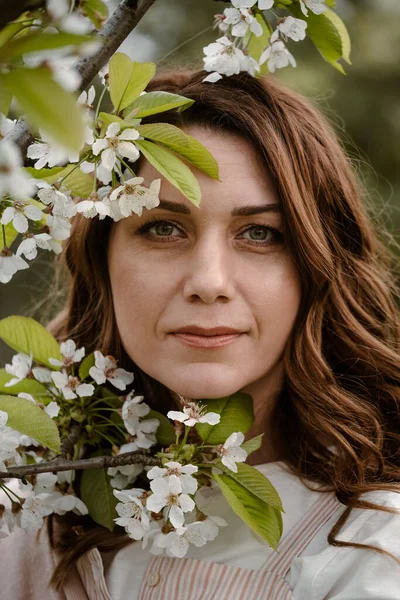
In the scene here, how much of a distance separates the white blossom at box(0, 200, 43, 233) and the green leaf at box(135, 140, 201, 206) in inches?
6.4

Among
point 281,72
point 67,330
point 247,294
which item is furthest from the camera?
point 281,72

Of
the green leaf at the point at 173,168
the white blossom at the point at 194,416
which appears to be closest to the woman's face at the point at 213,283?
the white blossom at the point at 194,416

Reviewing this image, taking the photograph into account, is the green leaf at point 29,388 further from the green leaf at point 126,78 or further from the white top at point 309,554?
the green leaf at point 126,78

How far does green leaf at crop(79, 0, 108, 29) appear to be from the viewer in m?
1.07

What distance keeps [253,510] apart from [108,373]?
378mm

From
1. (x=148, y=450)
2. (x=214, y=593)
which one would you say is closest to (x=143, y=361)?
(x=148, y=450)

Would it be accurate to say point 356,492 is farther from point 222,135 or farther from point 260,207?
point 222,135

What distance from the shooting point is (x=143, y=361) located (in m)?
1.40

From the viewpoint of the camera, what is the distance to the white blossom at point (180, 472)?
113 cm

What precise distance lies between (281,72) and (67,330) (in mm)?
2933

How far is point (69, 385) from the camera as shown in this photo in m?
1.35

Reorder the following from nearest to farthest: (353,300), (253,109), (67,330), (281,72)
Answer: (253,109) → (353,300) → (67,330) → (281,72)

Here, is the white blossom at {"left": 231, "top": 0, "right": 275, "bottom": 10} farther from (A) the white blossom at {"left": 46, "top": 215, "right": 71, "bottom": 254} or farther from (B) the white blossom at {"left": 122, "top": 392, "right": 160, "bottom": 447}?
(B) the white blossom at {"left": 122, "top": 392, "right": 160, "bottom": 447}

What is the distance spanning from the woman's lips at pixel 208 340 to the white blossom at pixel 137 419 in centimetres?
14
